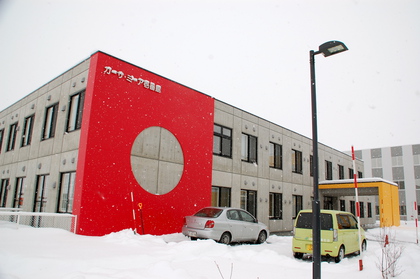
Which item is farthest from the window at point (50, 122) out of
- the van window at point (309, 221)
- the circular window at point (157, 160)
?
the van window at point (309, 221)

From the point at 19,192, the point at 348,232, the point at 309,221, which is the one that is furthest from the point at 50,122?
the point at 348,232

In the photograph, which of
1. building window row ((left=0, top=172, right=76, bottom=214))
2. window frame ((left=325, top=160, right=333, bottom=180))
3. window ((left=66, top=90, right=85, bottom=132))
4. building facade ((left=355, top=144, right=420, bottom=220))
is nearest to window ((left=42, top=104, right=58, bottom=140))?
window ((left=66, top=90, right=85, bottom=132))

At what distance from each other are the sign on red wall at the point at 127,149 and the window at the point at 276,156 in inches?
281

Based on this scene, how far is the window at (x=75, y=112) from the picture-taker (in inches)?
505

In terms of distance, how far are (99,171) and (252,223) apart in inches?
259

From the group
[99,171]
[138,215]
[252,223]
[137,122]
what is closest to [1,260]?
[99,171]

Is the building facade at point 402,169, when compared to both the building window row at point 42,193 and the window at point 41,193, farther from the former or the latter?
the window at point 41,193

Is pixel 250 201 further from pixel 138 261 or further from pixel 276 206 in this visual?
pixel 138 261

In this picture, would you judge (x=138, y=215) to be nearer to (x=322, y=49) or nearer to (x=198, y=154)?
(x=198, y=154)

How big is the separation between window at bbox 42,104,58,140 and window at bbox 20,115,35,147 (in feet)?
6.46

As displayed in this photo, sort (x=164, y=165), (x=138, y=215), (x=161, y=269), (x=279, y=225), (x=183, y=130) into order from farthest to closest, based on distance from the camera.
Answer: (x=279, y=225)
(x=183, y=130)
(x=164, y=165)
(x=138, y=215)
(x=161, y=269)

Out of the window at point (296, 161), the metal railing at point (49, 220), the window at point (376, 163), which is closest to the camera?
the metal railing at point (49, 220)

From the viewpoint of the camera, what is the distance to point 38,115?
15.9 meters

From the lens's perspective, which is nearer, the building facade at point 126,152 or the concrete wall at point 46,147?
the building facade at point 126,152
